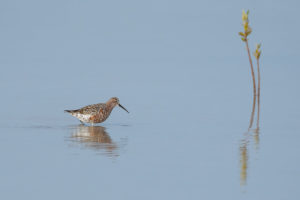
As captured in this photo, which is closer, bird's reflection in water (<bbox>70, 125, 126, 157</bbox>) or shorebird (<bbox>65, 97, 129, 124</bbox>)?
bird's reflection in water (<bbox>70, 125, 126, 157</bbox>)

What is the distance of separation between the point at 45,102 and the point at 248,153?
11940 mm

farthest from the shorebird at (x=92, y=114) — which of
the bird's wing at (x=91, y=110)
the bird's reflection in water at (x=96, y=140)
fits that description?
the bird's reflection in water at (x=96, y=140)

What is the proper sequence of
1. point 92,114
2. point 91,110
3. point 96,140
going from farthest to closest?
point 91,110 → point 92,114 → point 96,140

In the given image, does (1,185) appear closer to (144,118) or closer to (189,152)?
(189,152)

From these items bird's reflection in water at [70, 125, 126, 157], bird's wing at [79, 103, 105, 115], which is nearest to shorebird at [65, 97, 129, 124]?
bird's wing at [79, 103, 105, 115]

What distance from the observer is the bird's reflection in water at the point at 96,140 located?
17156 millimetres

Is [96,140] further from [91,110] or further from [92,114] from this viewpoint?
[91,110]

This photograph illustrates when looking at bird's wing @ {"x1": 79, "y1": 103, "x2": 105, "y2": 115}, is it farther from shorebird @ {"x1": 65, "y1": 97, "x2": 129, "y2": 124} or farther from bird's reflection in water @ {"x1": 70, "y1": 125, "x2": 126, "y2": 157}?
bird's reflection in water @ {"x1": 70, "y1": 125, "x2": 126, "y2": 157}

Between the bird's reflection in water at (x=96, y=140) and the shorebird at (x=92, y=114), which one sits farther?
the shorebird at (x=92, y=114)

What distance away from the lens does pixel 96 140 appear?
18.8 metres

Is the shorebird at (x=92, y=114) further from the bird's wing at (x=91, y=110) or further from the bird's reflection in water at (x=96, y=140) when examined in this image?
the bird's reflection in water at (x=96, y=140)

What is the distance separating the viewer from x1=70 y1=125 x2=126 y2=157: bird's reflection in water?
17156mm

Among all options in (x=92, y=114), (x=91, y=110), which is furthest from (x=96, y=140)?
(x=91, y=110)

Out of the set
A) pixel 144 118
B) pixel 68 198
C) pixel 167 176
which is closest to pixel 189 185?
pixel 167 176
